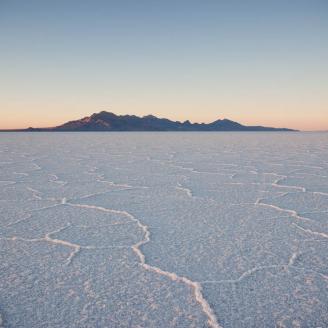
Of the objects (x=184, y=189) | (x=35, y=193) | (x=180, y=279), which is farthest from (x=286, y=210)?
(x=35, y=193)

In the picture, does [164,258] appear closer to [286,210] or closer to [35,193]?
[286,210]

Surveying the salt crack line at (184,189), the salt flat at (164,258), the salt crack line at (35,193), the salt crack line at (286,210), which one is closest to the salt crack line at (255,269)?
the salt flat at (164,258)

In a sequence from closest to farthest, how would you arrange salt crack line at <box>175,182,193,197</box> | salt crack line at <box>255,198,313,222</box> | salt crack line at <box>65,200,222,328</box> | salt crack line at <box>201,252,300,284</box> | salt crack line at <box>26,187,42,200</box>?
1. salt crack line at <box>65,200,222,328</box>
2. salt crack line at <box>201,252,300,284</box>
3. salt crack line at <box>255,198,313,222</box>
4. salt crack line at <box>26,187,42,200</box>
5. salt crack line at <box>175,182,193,197</box>

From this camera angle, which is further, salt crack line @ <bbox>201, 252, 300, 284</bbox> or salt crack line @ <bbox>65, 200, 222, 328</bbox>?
salt crack line @ <bbox>201, 252, 300, 284</bbox>

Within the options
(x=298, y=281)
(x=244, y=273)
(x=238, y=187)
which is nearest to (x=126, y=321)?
(x=244, y=273)

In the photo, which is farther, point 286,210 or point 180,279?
point 286,210

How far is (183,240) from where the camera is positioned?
6.31 ft

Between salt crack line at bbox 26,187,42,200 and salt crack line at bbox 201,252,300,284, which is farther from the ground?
salt crack line at bbox 201,252,300,284

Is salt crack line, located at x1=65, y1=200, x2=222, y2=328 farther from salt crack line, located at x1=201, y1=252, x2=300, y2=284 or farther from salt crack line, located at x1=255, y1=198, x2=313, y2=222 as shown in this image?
salt crack line, located at x1=255, y1=198, x2=313, y2=222

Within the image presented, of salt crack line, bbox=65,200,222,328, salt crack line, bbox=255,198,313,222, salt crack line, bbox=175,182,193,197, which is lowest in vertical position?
salt crack line, bbox=175,182,193,197

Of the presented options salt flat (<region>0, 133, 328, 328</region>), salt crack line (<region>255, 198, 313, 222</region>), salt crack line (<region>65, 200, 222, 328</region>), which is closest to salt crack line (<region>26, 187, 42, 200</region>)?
salt flat (<region>0, 133, 328, 328</region>)

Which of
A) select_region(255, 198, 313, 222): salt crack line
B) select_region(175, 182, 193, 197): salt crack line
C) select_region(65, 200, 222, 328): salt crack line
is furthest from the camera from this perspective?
select_region(175, 182, 193, 197): salt crack line

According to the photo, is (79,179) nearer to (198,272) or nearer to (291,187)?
(291,187)

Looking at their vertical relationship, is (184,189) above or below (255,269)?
below
